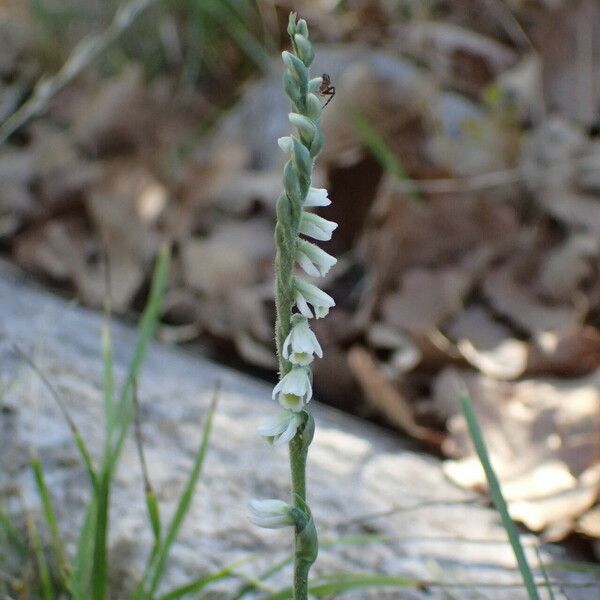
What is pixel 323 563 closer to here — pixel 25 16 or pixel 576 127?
pixel 576 127

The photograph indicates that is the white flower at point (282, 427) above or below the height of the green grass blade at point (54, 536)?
above

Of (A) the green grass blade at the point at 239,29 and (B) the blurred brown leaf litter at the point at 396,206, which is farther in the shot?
(A) the green grass blade at the point at 239,29

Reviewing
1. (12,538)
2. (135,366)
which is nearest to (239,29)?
(135,366)

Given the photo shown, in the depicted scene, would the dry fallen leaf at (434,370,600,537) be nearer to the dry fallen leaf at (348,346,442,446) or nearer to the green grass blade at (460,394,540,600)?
the dry fallen leaf at (348,346,442,446)

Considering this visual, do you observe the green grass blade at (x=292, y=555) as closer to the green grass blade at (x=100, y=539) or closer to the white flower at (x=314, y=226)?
the green grass blade at (x=100, y=539)

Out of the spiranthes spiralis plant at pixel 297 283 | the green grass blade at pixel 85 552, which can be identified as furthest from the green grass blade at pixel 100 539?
the spiranthes spiralis plant at pixel 297 283

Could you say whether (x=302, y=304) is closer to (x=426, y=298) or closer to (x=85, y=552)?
(x=85, y=552)
